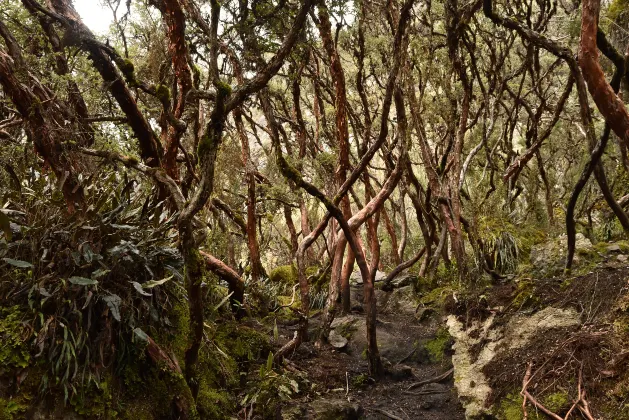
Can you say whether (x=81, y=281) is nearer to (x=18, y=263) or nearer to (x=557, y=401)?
(x=18, y=263)

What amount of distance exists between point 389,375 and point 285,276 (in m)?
6.57

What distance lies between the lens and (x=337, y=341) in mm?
7324

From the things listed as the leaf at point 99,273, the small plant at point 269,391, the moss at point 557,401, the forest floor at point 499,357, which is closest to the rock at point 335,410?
the forest floor at point 499,357

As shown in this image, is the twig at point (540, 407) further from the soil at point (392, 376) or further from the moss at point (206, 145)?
the moss at point (206, 145)

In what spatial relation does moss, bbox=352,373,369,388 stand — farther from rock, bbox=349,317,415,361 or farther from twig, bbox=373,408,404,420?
rock, bbox=349,317,415,361

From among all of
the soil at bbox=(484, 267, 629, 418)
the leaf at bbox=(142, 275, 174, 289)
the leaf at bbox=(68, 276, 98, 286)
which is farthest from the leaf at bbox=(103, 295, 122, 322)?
the soil at bbox=(484, 267, 629, 418)

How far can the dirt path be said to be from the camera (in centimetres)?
532

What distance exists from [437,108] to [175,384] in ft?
29.4

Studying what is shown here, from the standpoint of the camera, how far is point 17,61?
14.0 ft

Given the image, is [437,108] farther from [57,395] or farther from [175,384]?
[57,395]

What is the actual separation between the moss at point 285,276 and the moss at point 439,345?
5697 millimetres

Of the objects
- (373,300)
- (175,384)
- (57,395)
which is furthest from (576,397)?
(57,395)

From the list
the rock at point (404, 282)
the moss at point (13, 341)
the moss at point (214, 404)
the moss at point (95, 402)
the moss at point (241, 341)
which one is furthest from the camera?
the rock at point (404, 282)

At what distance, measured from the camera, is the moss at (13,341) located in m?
3.15
